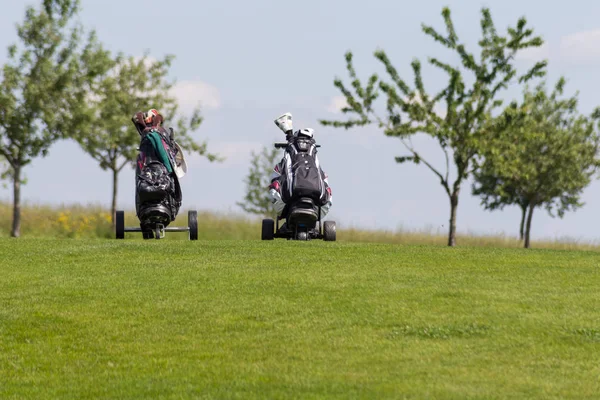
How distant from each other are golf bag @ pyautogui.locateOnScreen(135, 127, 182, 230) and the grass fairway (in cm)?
101

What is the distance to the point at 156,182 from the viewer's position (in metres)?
18.7

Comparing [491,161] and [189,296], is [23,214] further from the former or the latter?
[189,296]

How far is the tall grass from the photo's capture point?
36688 millimetres

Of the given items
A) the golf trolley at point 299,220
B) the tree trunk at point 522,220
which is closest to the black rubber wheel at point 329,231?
the golf trolley at point 299,220

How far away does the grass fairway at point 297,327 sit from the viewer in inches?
430

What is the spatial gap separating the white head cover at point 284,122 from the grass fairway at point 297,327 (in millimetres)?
2654

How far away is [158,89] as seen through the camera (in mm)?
42375

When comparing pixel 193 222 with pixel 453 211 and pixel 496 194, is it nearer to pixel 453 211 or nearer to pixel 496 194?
pixel 453 211

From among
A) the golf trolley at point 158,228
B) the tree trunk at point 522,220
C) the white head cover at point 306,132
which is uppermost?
the white head cover at point 306,132

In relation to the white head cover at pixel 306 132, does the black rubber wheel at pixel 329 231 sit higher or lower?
lower

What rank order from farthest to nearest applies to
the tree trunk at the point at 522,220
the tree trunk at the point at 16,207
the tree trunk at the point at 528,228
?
the tree trunk at the point at 522,220, the tree trunk at the point at 528,228, the tree trunk at the point at 16,207

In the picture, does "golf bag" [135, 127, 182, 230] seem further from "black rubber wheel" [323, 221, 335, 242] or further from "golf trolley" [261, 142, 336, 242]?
"black rubber wheel" [323, 221, 335, 242]

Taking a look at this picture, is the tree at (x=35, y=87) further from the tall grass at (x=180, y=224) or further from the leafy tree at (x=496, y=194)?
the leafy tree at (x=496, y=194)

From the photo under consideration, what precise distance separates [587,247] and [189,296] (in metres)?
31.6
